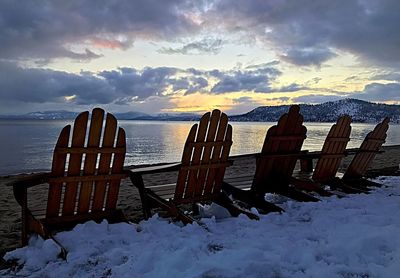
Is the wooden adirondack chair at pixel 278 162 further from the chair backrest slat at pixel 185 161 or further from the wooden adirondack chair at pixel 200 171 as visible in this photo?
the chair backrest slat at pixel 185 161

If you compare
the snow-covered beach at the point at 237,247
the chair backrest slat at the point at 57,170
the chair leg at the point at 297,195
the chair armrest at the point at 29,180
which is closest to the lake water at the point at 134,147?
the chair backrest slat at the point at 57,170

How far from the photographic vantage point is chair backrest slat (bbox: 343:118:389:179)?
256 inches

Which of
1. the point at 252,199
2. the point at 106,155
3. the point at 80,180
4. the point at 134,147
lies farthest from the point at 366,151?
the point at 134,147

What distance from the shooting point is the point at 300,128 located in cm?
519

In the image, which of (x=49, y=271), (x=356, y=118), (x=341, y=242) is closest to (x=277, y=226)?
(x=341, y=242)

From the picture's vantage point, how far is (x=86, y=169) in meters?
3.77

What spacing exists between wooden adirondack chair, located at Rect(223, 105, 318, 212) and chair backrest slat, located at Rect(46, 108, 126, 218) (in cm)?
169

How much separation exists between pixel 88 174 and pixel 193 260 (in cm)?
158

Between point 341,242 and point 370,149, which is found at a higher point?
point 370,149

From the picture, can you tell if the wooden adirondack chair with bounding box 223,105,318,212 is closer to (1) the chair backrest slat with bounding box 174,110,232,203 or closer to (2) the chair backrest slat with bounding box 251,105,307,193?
(2) the chair backrest slat with bounding box 251,105,307,193

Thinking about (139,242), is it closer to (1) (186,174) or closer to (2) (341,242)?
(1) (186,174)

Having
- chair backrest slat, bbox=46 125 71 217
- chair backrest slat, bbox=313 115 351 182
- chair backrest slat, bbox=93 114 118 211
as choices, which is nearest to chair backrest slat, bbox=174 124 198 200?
chair backrest slat, bbox=93 114 118 211

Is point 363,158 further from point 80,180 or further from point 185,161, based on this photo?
point 80,180

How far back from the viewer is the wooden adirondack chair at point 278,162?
490cm
